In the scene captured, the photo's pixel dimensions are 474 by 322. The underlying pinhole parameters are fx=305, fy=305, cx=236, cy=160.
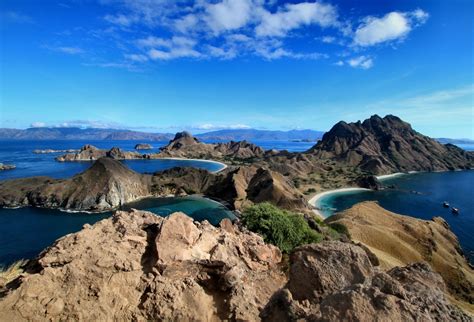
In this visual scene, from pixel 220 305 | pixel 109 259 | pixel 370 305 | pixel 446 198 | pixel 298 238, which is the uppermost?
pixel 370 305

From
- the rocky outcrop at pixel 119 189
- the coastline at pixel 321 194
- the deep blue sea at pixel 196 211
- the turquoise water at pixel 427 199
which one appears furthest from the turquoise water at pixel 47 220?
the turquoise water at pixel 427 199

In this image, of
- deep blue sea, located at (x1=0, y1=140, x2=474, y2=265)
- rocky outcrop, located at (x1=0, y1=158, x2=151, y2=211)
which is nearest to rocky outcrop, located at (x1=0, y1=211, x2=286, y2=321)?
deep blue sea, located at (x1=0, y1=140, x2=474, y2=265)

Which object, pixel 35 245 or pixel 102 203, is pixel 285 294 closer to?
pixel 35 245

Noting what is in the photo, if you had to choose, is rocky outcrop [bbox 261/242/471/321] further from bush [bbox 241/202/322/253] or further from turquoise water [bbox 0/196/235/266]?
turquoise water [bbox 0/196/235/266]

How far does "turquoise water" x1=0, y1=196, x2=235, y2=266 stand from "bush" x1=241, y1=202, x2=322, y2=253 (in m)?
40.3

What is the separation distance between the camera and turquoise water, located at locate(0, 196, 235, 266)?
58.9m

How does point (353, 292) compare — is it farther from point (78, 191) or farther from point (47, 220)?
point (78, 191)

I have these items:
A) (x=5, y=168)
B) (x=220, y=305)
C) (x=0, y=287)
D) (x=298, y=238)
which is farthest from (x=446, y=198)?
(x=5, y=168)

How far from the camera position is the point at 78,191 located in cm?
8900

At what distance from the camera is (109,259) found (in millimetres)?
16625

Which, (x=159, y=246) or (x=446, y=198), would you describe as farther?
(x=446, y=198)

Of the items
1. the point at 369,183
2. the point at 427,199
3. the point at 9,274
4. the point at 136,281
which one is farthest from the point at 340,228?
the point at 369,183

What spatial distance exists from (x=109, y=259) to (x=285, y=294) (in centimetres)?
1008

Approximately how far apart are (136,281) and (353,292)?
460 inches
